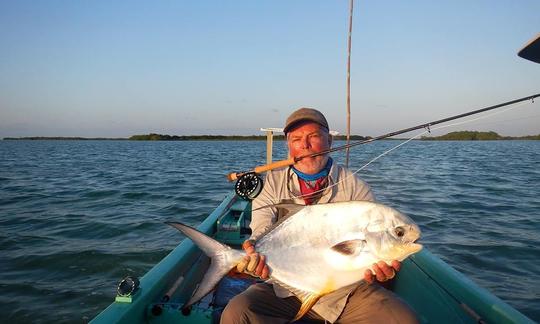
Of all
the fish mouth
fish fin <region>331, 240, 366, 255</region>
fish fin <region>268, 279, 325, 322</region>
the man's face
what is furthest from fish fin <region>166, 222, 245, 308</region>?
the man's face

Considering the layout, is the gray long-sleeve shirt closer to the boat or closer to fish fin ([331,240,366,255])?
fish fin ([331,240,366,255])

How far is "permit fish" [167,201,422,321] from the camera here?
8.41ft

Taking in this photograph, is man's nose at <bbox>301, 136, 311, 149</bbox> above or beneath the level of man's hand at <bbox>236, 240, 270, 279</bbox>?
above

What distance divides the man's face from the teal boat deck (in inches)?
67.7

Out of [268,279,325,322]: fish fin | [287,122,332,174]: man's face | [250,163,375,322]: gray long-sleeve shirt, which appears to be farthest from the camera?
[287,122,332,174]: man's face

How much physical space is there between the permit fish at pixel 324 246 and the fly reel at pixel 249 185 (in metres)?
1.73

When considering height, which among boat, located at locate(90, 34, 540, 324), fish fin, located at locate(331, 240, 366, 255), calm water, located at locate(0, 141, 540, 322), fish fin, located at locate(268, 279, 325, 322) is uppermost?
fish fin, located at locate(331, 240, 366, 255)

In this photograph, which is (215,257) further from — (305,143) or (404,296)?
(404,296)

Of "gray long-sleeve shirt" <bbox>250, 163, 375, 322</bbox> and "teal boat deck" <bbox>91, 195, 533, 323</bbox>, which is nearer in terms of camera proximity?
"teal boat deck" <bbox>91, 195, 533, 323</bbox>

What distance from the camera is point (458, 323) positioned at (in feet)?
11.5

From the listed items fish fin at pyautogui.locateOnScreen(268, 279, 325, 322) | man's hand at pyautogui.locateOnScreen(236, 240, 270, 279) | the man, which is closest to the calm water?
the man

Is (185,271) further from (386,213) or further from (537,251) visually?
(537,251)

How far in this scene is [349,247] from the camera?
2.60 metres

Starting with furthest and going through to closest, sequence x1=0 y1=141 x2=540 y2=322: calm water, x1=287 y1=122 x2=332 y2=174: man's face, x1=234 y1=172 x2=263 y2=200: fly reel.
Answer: x1=0 y1=141 x2=540 y2=322: calm water, x1=234 y1=172 x2=263 y2=200: fly reel, x1=287 y1=122 x2=332 y2=174: man's face
